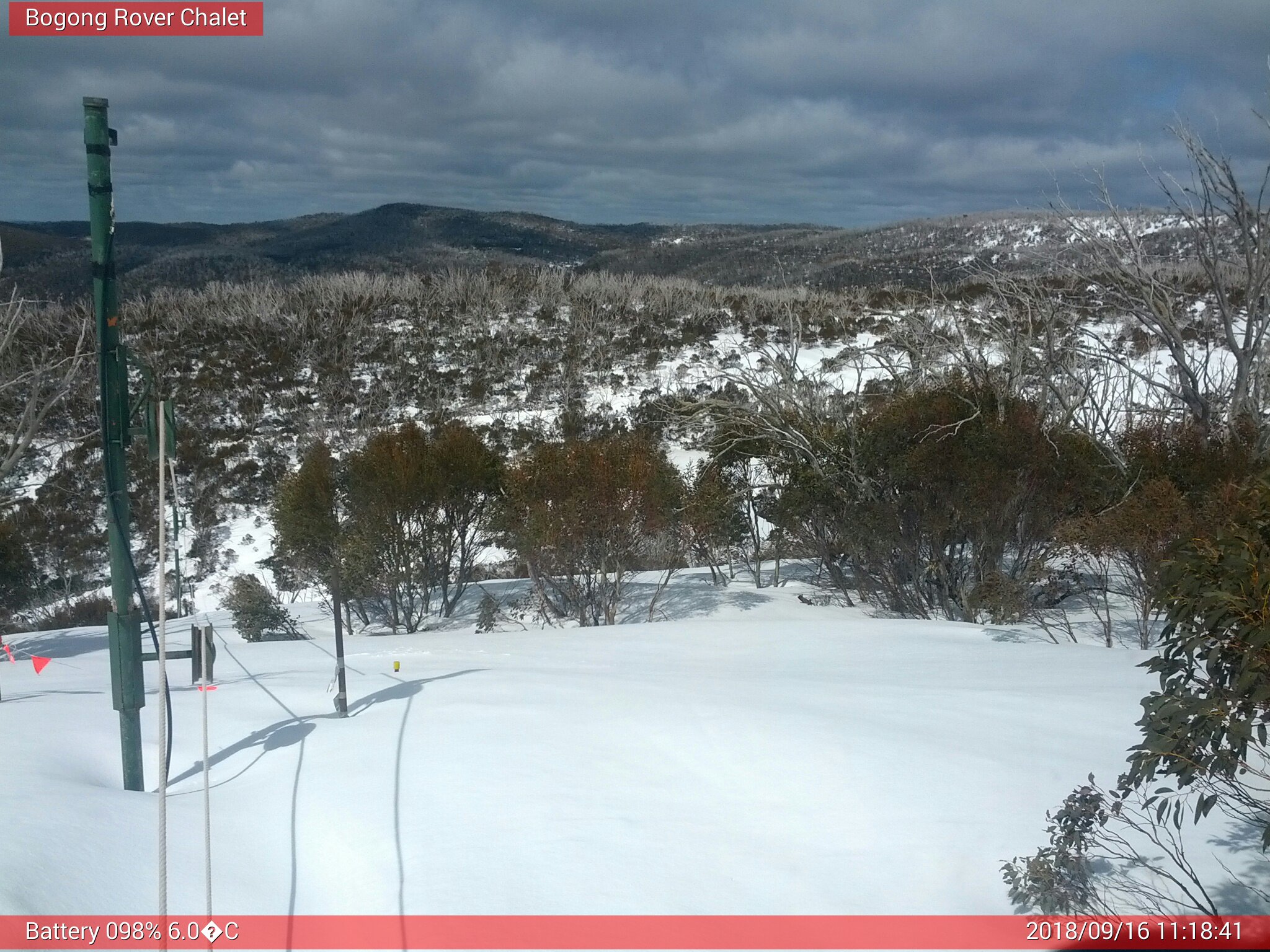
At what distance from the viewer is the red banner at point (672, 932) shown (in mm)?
3643

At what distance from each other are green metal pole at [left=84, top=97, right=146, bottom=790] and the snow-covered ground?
1.43 ft

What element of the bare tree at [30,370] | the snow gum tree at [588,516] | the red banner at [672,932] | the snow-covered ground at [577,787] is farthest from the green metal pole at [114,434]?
the snow gum tree at [588,516]

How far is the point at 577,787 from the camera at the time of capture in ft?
17.0

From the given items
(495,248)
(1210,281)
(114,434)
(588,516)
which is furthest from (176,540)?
(495,248)

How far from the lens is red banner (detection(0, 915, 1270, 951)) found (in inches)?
143

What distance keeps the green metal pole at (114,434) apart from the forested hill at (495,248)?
47606mm

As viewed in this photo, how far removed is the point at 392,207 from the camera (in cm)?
11344

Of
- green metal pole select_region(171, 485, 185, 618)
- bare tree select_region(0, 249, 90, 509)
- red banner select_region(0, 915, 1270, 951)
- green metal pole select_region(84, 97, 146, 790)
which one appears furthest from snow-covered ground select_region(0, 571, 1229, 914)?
bare tree select_region(0, 249, 90, 509)

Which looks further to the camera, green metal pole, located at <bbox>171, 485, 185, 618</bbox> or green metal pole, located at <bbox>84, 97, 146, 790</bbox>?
green metal pole, located at <bbox>84, 97, 146, 790</bbox>

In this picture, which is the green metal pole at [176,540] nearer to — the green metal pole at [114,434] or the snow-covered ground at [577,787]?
the green metal pole at [114,434]

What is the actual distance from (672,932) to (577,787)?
4.57ft

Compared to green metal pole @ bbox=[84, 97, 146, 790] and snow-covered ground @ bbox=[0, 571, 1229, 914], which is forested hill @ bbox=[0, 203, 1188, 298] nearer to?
snow-covered ground @ bbox=[0, 571, 1229, 914]

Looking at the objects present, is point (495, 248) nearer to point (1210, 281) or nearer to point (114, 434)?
point (1210, 281)

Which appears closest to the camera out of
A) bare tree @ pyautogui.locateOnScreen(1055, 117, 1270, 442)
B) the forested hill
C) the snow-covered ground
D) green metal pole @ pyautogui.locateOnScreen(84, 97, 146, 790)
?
the snow-covered ground
